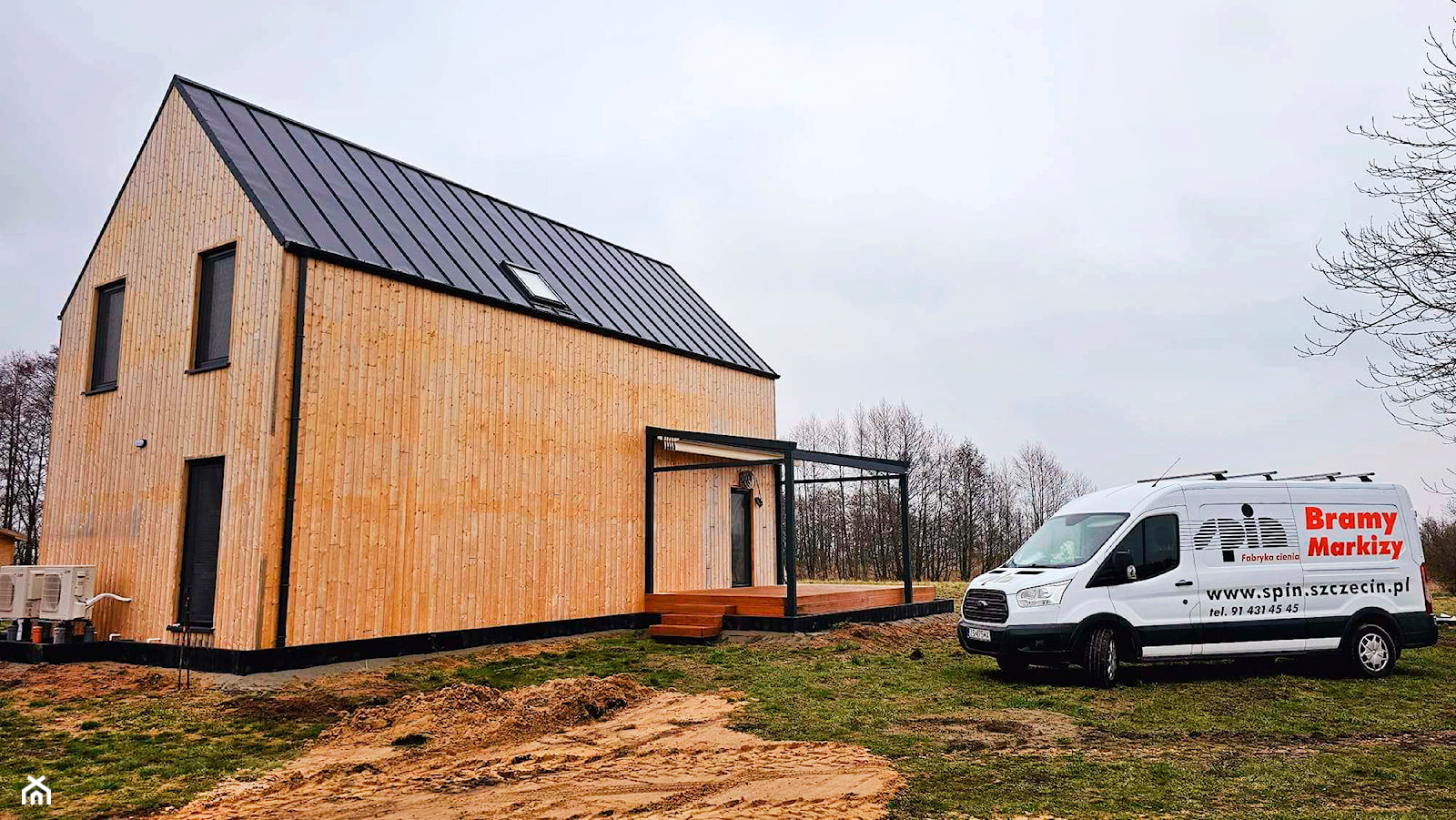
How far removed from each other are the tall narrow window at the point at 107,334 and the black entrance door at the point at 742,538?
10780mm

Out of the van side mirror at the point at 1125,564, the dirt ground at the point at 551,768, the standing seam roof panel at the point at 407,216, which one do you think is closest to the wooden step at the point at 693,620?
the dirt ground at the point at 551,768

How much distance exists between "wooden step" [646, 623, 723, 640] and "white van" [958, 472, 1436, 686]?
471 cm

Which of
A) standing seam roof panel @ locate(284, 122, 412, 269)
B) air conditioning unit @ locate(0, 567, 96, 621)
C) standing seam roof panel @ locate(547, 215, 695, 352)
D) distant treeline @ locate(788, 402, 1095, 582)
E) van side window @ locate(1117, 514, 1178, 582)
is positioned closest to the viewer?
van side window @ locate(1117, 514, 1178, 582)

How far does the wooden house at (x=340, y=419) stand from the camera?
10742 mm

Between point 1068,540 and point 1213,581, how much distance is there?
4.96ft

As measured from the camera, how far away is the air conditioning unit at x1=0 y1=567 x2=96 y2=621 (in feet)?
37.4

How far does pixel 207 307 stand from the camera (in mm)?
11938

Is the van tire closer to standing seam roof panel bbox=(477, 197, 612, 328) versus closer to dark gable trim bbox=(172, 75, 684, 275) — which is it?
standing seam roof panel bbox=(477, 197, 612, 328)

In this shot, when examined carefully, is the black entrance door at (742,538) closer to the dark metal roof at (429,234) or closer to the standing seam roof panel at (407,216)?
the dark metal roof at (429,234)

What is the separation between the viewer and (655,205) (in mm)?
27625

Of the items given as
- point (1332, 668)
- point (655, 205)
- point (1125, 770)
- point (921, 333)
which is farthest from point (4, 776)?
point (921, 333)

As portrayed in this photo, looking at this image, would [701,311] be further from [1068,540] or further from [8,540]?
[8,540]

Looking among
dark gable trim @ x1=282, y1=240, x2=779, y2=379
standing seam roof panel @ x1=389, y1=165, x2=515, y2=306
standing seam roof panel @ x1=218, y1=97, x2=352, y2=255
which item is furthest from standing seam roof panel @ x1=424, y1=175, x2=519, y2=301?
standing seam roof panel @ x1=218, y1=97, x2=352, y2=255

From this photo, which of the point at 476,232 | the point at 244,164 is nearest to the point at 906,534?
the point at 476,232
